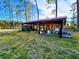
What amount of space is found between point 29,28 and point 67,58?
20.7 m

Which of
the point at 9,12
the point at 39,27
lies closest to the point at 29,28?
the point at 39,27

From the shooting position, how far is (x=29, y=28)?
2512 cm

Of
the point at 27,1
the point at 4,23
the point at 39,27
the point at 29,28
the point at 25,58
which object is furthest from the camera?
the point at 4,23

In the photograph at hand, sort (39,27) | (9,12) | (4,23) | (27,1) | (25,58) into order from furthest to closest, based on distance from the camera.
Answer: (4,23)
(9,12)
(27,1)
(39,27)
(25,58)

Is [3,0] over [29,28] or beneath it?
over

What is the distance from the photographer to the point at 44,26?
2091cm

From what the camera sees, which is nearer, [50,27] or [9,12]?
[50,27]

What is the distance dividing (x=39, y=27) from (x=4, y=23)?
107ft

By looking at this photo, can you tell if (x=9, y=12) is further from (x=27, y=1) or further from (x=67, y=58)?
(x=67, y=58)

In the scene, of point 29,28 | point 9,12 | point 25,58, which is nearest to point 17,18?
point 9,12

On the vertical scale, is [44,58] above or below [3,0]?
below

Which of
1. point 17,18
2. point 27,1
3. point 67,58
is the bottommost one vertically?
point 67,58

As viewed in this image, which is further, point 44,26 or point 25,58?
point 44,26

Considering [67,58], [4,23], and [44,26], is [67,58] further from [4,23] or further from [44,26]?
[4,23]
